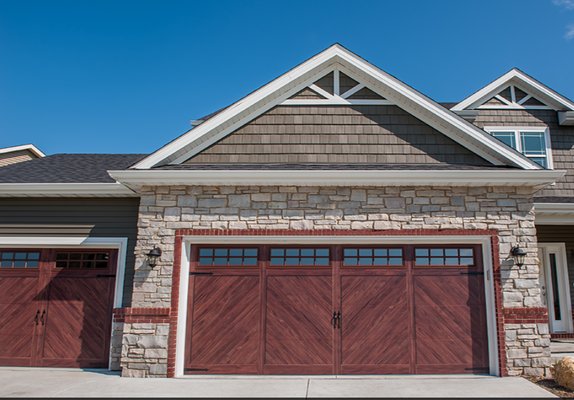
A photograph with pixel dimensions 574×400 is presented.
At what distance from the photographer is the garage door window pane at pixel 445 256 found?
8648mm

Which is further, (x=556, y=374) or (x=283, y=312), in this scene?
(x=283, y=312)

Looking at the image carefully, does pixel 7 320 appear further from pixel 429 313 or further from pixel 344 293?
pixel 429 313

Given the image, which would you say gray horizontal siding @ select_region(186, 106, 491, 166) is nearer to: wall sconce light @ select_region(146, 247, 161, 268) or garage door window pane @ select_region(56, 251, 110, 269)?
wall sconce light @ select_region(146, 247, 161, 268)

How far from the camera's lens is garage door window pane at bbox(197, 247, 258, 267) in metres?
8.75

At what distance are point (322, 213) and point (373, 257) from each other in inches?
49.3

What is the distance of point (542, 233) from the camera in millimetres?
12234

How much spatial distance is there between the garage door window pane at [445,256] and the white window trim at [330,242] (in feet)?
0.52

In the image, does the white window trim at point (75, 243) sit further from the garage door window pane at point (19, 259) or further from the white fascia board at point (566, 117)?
the white fascia board at point (566, 117)

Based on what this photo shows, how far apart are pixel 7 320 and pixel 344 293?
6.78 meters

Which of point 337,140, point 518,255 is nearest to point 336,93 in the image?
point 337,140

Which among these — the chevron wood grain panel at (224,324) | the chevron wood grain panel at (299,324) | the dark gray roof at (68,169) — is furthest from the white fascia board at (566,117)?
the dark gray roof at (68,169)

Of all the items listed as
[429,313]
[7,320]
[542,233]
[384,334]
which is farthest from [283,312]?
[542,233]

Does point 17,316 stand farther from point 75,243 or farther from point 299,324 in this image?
point 299,324

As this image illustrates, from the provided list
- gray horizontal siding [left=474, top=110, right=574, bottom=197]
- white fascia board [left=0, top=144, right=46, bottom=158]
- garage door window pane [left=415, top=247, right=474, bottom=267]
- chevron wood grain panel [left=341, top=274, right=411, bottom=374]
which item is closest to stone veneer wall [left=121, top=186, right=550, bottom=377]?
garage door window pane [left=415, top=247, right=474, bottom=267]
